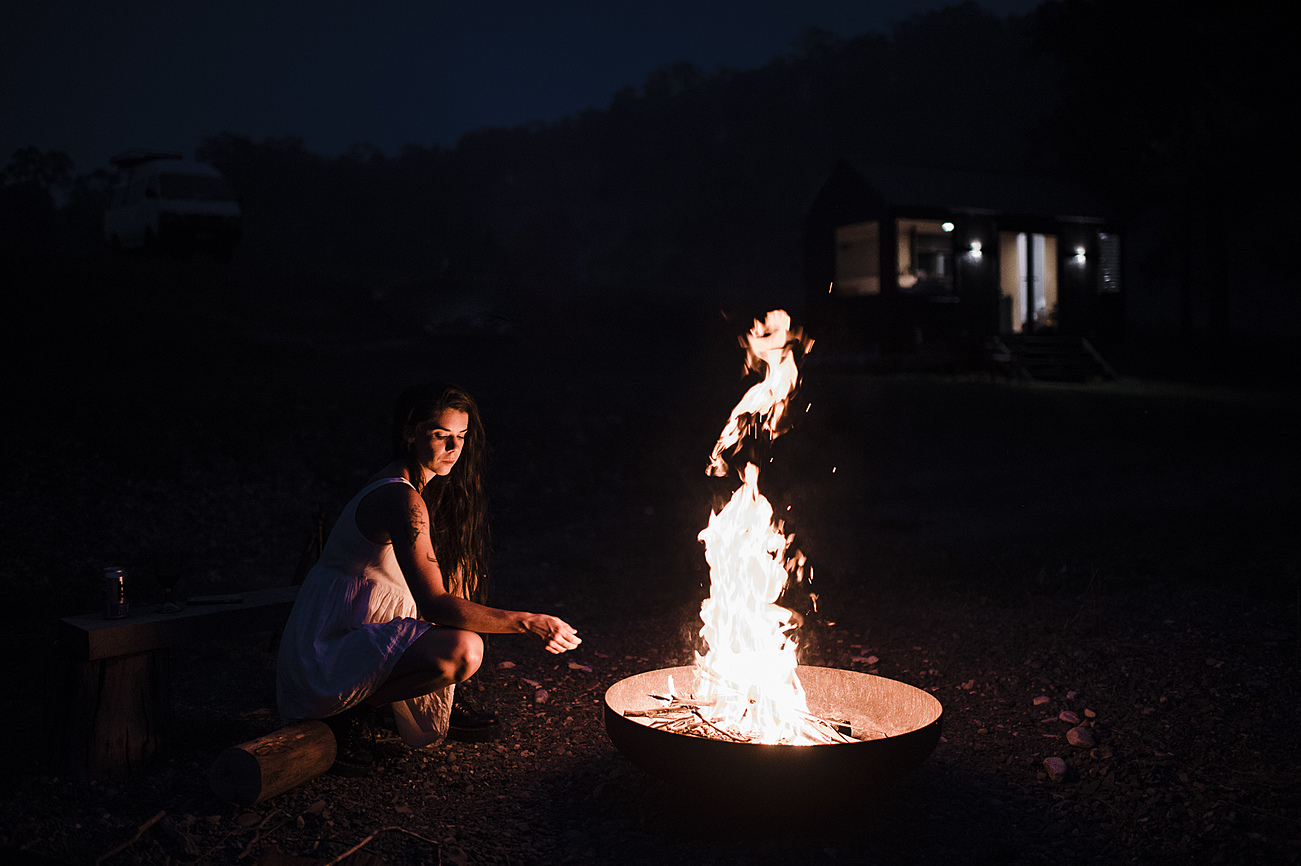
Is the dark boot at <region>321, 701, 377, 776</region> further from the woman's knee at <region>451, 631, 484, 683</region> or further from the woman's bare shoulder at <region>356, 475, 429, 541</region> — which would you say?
the woman's bare shoulder at <region>356, 475, 429, 541</region>

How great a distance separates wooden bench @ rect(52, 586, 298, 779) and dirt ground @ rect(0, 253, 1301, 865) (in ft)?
0.37

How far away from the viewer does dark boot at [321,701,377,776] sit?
13.2ft

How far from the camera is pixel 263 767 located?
3.59 metres

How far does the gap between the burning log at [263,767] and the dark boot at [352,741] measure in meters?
0.21

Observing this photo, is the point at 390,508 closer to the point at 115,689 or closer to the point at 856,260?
the point at 115,689

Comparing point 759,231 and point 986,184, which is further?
point 759,231

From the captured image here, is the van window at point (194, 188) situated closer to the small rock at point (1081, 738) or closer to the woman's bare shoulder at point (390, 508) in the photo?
the woman's bare shoulder at point (390, 508)

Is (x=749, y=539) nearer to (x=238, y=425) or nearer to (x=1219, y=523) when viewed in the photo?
(x=1219, y=523)

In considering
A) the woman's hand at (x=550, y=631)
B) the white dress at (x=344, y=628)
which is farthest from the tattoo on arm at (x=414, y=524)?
the woman's hand at (x=550, y=631)

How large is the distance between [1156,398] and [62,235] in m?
37.9

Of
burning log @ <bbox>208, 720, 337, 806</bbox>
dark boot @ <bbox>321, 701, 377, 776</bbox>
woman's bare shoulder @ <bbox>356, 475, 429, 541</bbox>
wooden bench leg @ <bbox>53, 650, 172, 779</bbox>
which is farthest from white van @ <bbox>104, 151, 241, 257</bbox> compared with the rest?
burning log @ <bbox>208, 720, 337, 806</bbox>

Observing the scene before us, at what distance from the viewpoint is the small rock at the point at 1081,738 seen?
438cm

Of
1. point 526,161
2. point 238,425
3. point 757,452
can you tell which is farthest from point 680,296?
point 526,161

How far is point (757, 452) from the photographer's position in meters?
4.63
